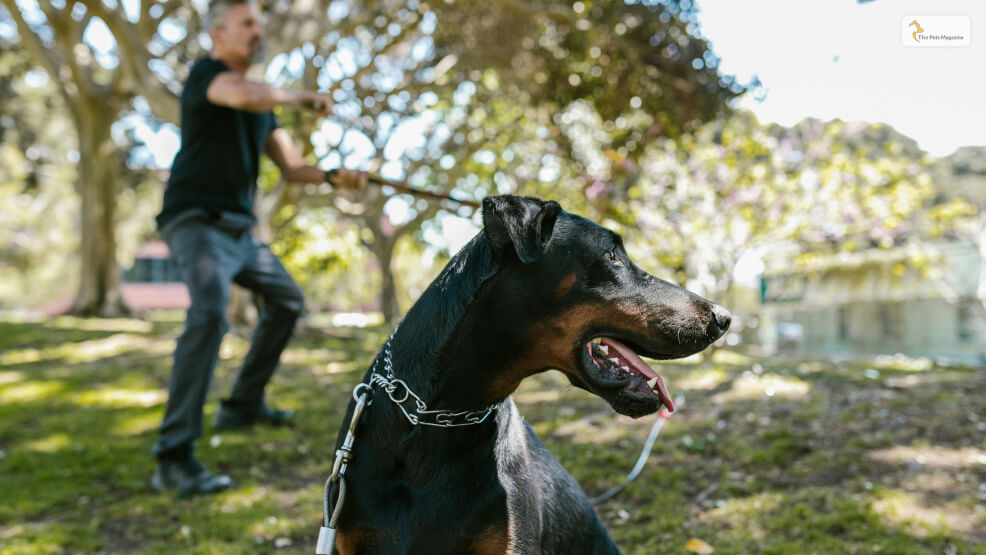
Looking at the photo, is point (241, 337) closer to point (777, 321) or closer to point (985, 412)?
point (985, 412)

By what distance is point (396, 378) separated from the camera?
82.4 inches

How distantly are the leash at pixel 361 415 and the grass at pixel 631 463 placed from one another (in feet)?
5.61

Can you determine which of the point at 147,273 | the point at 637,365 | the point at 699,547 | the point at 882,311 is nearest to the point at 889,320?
the point at 882,311

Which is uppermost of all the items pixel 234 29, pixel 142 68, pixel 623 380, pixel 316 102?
pixel 142 68

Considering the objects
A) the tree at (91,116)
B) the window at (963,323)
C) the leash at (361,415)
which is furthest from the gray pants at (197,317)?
the window at (963,323)

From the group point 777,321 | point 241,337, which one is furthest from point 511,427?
point 777,321

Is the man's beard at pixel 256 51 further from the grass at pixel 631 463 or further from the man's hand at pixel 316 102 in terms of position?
the grass at pixel 631 463

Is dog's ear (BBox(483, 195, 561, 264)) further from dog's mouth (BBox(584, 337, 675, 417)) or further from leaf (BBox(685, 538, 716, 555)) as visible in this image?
leaf (BBox(685, 538, 716, 555))

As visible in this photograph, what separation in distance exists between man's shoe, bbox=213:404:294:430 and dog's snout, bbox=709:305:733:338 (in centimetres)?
417

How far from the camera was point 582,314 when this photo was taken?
1.92 meters

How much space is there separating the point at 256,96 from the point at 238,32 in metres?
0.77

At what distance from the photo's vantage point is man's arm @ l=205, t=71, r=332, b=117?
3.60 m

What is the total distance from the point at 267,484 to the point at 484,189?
18006 millimetres

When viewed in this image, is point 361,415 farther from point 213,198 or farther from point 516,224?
point 213,198
